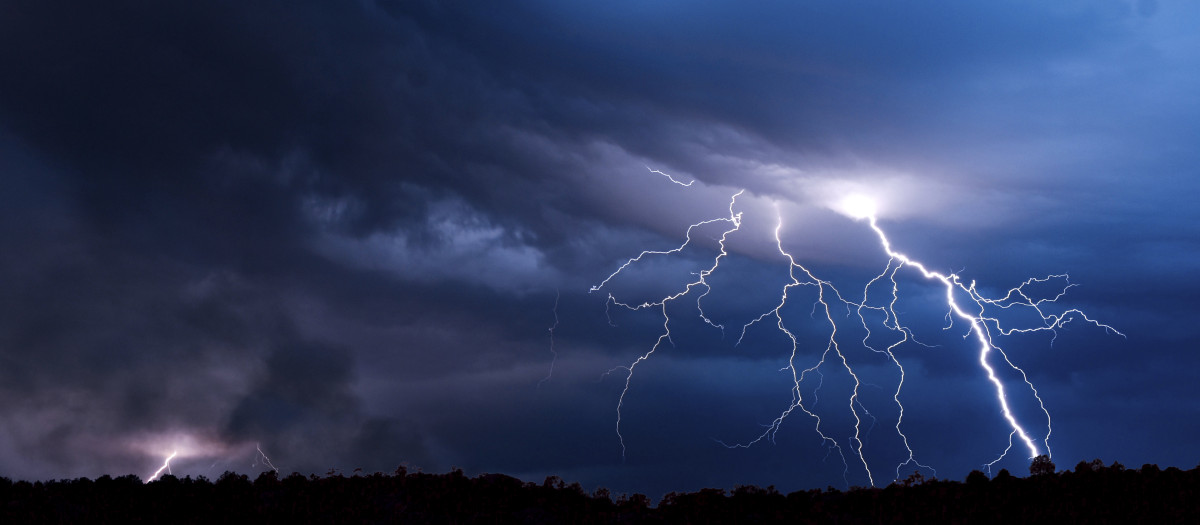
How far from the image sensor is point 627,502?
1481 centimetres

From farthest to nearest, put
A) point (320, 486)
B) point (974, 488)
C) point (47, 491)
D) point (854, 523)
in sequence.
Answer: point (47, 491) < point (320, 486) < point (974, 488) < point (854, 523)

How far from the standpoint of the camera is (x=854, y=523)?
45.5ft

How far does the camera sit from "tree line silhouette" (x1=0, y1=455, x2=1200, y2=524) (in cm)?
1412

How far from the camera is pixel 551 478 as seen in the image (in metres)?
15.4

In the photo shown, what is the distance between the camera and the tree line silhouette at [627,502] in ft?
46.3

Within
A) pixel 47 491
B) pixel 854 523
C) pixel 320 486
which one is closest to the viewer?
pixel 854 523

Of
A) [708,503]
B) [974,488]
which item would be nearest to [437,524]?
[708,503]

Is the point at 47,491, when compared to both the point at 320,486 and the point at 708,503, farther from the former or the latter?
the point at 708,503

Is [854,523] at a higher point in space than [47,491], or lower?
lower

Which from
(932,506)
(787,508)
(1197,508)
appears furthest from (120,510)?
(1197,508)

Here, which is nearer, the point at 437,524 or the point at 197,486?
the point at 437,524

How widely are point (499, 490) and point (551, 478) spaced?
0.94m

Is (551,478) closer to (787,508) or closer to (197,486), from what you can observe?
(787,508)

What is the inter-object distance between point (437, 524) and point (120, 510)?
6.08m
